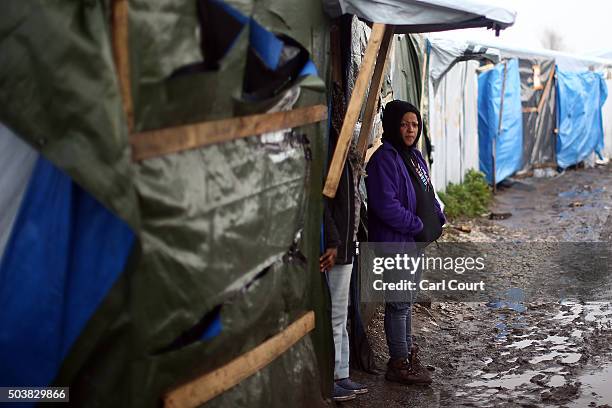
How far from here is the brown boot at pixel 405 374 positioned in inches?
195

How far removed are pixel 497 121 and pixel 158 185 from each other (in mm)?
13266

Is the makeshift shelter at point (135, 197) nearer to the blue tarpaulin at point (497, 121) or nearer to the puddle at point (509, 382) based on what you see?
the puddle at point (509, 382)

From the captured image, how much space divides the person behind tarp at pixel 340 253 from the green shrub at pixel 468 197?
6821 millimetres

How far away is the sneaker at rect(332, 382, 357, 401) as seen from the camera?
4562 mm

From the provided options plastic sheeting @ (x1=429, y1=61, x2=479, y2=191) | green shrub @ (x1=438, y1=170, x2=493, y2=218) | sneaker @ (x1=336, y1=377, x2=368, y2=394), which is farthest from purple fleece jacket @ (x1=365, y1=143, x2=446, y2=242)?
green shrub @ (x1=438, y1=170, x2=493, y2=218)

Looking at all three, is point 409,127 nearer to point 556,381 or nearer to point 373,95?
point 373,95

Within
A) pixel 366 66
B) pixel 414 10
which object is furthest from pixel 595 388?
pixel 414 10

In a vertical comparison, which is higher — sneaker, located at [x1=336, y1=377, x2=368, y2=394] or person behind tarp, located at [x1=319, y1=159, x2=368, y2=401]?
person behind tarp, located at [x1=319, y1=159, x2=368, y2=401]

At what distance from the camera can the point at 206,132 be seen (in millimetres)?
2934

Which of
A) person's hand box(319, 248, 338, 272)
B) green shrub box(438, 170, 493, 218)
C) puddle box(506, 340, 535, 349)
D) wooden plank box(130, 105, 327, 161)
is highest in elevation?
wooden plank box(130, 105, 327, 161)

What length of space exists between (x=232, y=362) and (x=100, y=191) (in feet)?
3.70

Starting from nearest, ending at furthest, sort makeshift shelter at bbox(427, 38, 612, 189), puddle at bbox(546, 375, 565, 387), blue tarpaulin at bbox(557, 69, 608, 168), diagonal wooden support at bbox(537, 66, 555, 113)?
puddle at bbox(546, 375, 565, 387)
makeshift shelter at bbox(427, 38, 612, 189)
diagonal wooden support at bbox(537, 66, 555, 113)
blue tarpaulin at bbox(557, 69, 608, 168)

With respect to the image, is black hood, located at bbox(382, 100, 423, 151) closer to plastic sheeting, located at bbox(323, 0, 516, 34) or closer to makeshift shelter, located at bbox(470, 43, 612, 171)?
plastic sheeting, located at bbox(323, 0, 516, 34)

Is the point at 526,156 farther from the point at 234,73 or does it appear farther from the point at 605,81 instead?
the point at 234,73
